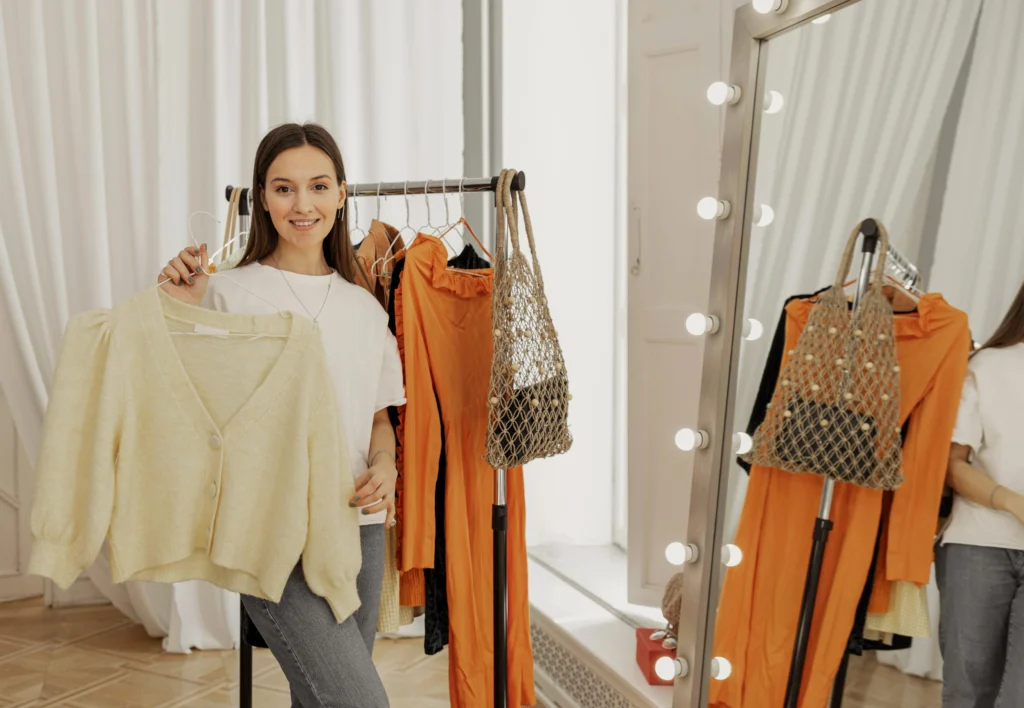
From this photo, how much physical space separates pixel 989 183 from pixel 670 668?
1.22 m

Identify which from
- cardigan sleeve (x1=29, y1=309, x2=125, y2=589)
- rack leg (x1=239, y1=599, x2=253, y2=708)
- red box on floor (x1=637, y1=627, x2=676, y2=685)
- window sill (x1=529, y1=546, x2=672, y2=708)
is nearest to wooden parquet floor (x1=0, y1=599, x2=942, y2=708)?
window sill (x1=529, y1=546, x2=672, y2=708)

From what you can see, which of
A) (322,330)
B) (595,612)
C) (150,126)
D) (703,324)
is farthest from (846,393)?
(150,126)

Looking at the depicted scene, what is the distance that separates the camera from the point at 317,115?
10.3 feet

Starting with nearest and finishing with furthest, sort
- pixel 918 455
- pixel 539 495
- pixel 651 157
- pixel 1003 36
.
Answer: pixel 1003 36
pixel 918 455
pixel 651 157
pixel 539 495

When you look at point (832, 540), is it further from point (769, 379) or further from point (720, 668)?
point (720, 668)

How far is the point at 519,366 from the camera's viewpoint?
1.69 metres

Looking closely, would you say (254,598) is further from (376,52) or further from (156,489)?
(376,52)

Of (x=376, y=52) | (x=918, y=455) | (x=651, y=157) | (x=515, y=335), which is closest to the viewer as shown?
(x=918, y=455)

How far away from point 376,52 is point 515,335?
182cm

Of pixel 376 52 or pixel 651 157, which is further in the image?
pixel 376 52

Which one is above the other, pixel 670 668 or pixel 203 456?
pixel 203 456

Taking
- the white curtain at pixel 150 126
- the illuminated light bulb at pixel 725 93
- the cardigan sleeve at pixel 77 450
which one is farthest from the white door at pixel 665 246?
the cardigan sleeve at pixel 77 450

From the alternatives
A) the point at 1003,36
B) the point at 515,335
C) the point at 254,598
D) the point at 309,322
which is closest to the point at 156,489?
the point at 254,598

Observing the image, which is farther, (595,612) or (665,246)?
(595,612)
